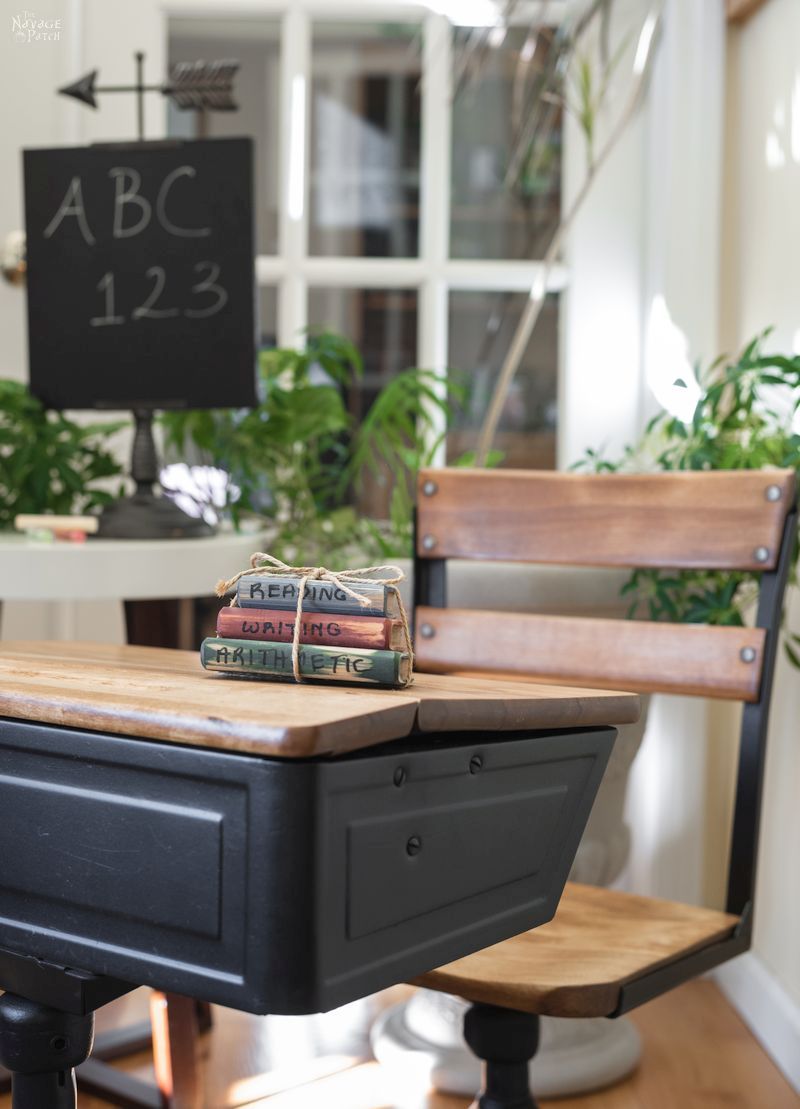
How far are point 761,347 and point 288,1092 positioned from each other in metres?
1.29

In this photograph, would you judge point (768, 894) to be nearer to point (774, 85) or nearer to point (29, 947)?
point (774, 85)

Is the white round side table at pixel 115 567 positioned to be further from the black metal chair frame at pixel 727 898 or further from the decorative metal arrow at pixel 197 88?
the decorative metal arrow at pixel 197 88

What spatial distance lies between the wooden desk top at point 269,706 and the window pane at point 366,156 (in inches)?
70.3

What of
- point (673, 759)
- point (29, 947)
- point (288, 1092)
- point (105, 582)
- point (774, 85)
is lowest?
point (288, 1092)

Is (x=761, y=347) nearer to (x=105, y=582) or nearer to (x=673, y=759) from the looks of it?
(x=673, y=759)

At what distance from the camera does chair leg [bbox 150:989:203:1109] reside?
154cm

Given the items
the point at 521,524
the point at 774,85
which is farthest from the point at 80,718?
the point at 774,85

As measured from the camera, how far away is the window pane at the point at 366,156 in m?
2.59

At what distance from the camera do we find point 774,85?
204 cm

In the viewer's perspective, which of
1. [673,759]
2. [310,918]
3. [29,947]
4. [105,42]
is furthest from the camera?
[105,42]

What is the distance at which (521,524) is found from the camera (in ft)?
5.08

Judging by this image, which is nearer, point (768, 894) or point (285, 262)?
point (768, 894)

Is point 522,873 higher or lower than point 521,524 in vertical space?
lower

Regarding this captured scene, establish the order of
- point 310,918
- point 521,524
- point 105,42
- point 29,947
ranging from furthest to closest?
point 105,42, point 521,524, point 29,947, point 310,918
